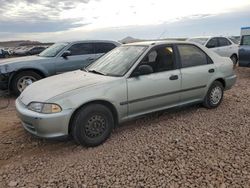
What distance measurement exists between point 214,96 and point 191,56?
3.57ft

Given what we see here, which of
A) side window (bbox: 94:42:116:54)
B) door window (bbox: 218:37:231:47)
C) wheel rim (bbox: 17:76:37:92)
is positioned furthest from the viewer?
door window (bbox: 218:37:231:47)

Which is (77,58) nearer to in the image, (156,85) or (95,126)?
(156,85)

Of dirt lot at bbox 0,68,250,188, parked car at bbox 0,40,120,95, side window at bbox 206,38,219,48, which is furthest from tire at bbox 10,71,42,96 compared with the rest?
side window at bbox 206,38,219,48

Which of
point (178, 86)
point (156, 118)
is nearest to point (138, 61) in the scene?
point (178, 86)

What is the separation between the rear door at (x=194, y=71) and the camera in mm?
5102

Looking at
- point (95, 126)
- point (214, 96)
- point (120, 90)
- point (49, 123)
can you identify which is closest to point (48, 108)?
point (49, 123)

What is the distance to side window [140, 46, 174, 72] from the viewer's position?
473 centimetres

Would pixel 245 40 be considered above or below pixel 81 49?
above

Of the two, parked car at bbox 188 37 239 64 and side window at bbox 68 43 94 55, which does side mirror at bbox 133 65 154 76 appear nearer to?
side window at bbox 68 43 94 55

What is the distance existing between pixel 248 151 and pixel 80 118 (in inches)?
97.4

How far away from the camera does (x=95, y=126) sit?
4055mm

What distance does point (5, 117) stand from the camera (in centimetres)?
571

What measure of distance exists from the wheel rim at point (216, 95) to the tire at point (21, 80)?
194 inches

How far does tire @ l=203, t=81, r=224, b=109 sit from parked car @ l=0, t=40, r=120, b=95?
12.3 feet
